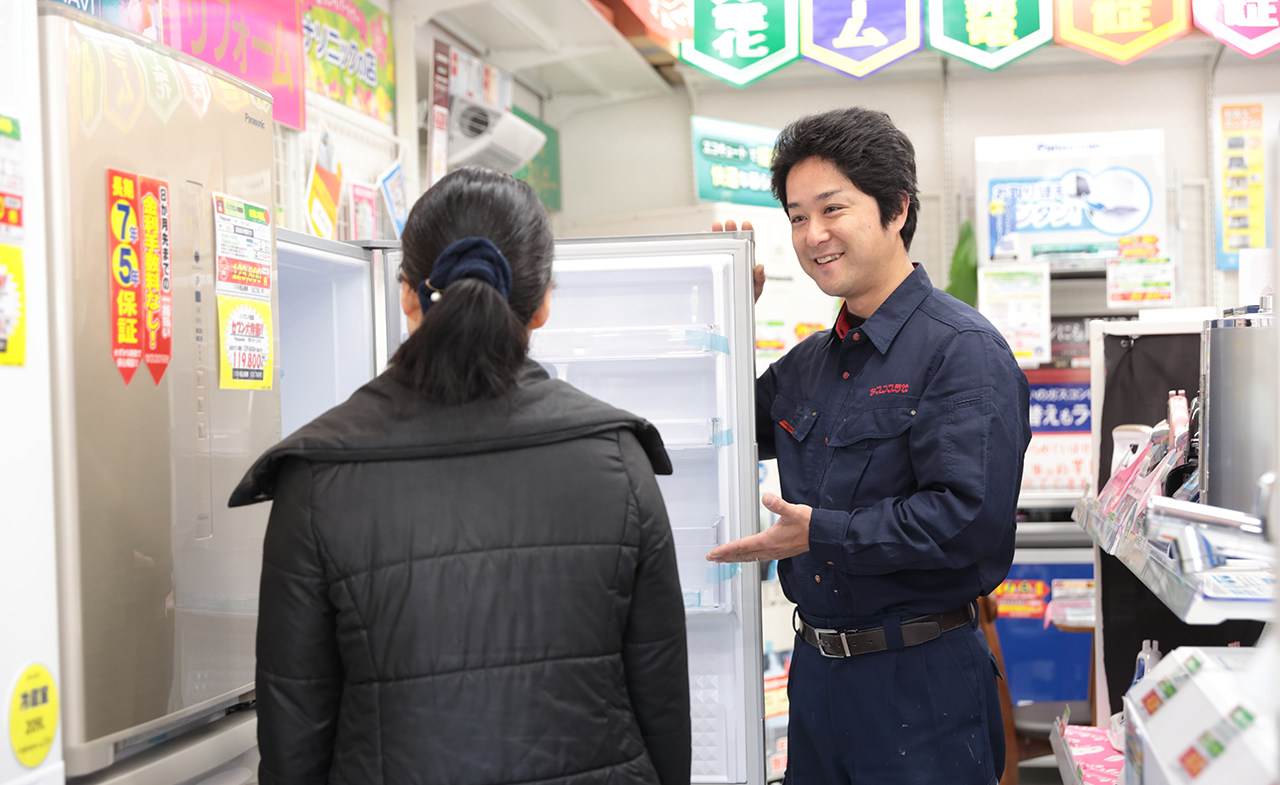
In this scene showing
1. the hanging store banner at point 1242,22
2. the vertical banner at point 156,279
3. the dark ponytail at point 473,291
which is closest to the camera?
the dark ponytail at point 473,291

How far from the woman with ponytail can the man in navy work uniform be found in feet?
2.06

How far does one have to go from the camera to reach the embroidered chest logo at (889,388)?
1.80 meters

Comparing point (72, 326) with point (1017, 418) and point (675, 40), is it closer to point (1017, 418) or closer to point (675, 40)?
point (1017, 418)

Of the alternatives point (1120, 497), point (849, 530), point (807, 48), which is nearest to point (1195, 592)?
point (849, 530)

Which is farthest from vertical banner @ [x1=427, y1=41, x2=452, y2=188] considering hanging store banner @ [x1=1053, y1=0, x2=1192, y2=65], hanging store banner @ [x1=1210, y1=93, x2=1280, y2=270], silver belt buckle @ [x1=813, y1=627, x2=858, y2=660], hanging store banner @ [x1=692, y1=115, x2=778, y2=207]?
hanging store banner @ [x1=1210, y1=93, x2=1280, y2=270]

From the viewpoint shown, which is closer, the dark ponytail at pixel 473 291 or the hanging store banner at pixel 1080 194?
the dark ponytail at pixel 473 291

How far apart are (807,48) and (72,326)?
3.24m

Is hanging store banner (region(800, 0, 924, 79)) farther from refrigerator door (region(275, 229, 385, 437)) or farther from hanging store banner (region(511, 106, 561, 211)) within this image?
refrigerator door (region(275, 229, 385, 437))

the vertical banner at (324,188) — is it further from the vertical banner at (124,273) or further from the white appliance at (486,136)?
the vertical banner at (124,273)

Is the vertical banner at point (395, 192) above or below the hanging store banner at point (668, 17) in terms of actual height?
below

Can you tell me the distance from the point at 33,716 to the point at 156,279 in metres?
0.61

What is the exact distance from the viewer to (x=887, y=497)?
5.89 ft

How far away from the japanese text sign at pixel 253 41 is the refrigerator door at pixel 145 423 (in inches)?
33.5

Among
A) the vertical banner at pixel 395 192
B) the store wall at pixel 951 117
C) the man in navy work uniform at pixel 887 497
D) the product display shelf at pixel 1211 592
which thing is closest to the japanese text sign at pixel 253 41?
the vertical banner at pixel 395 192
